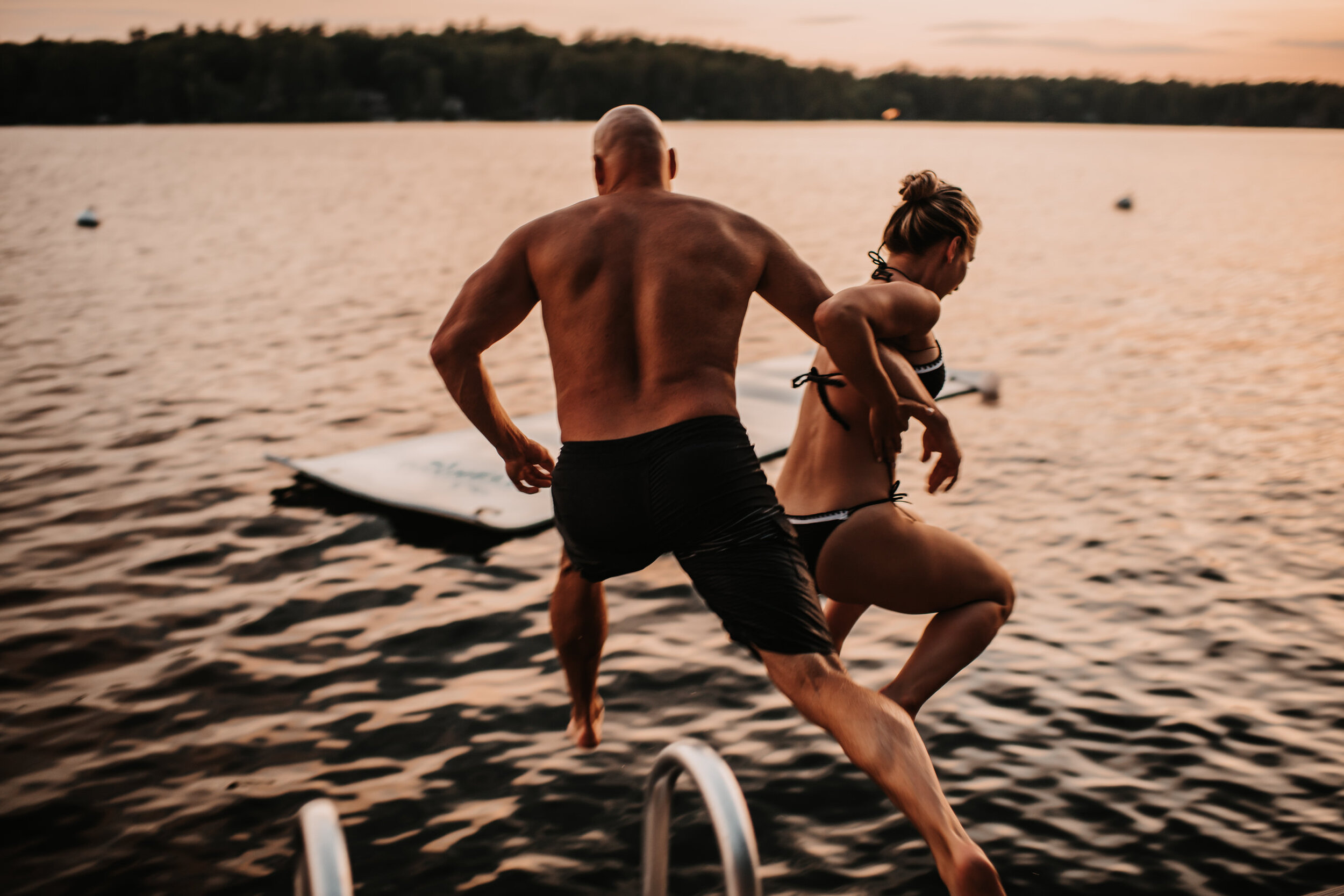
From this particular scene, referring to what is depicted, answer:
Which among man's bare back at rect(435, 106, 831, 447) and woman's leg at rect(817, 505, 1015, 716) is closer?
man's bare back at rect(435, 106, 831, 447)

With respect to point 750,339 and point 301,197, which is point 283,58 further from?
point 750,339

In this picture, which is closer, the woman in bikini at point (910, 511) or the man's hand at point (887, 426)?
the man's hand at point (887, 426)

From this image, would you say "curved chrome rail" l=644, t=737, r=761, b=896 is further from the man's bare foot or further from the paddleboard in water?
the paddleboard in water

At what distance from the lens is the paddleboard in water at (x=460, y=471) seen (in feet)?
32.5

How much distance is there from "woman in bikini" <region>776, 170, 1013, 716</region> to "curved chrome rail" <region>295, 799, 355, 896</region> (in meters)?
1.93

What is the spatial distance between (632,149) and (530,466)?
1.24 m

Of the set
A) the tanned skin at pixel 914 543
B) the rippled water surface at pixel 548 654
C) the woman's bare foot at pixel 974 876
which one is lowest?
the rippled water surface at pixel 548 654

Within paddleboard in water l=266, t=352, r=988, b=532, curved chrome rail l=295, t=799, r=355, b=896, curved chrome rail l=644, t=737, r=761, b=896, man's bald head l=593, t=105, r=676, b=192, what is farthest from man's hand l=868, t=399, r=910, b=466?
paddleboard in water l=266, t=352, r=988, b=532

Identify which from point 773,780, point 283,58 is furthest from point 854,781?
point 283,58

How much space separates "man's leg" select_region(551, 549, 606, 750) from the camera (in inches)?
163

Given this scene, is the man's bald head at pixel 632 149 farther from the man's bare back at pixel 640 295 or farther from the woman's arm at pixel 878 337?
the woman's arm at pixel 878 337

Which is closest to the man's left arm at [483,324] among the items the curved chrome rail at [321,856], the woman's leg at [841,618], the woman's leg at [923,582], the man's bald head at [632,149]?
the man's bald head at [632,149]

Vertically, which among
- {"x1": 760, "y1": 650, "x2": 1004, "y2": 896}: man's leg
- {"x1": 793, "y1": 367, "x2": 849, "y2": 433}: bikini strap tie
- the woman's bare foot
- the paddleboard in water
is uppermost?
{"x1": 793, "y1": 367, "x2": 849, "y2": 433}: bikini strap tie

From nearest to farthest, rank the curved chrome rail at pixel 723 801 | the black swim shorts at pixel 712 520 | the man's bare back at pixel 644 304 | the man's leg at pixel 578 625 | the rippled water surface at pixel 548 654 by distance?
the curved chrome rail at pixel 723 801 < the black swim shorts at pixel 712 520 < the man's bare back at pixel 644 304 < the man's leg at pixel 578 625 < the rippled water surface at pixel 548 654
